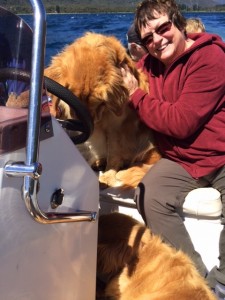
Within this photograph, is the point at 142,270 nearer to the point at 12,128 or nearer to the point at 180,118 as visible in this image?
the point at 180,118

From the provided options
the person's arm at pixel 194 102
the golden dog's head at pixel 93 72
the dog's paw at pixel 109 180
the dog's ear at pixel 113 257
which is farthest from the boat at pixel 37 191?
the dog's paw at pixel 109 180

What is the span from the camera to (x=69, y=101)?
1.66 m

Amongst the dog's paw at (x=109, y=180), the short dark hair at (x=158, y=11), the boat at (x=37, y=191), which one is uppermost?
the short dark hair at (x=158, y=11)

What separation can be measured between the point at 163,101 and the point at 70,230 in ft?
3.57

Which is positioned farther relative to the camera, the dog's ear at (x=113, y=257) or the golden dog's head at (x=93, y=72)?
the golden dog's head at (x=93, y=72)

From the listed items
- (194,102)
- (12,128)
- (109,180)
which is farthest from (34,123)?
(109,180)

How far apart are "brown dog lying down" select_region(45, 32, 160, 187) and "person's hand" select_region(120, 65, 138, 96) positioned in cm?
3

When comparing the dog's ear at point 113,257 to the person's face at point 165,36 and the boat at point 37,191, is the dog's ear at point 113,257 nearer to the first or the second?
the boat at point 37,191

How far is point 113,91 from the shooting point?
2283 mm

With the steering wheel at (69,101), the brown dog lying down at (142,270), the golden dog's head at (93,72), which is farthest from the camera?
the golden dog's head at (93,72)

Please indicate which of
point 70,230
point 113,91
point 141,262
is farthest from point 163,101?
point 70,230

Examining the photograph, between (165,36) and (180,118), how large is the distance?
0.45m

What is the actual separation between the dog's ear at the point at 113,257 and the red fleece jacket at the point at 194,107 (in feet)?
2.20

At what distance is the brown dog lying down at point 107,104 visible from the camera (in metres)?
2.16
